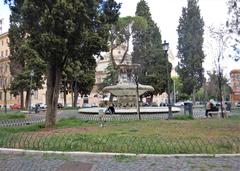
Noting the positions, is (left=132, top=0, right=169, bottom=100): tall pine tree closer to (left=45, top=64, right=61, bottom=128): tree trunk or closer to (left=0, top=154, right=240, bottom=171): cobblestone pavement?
(left=45, top=64, right=61, bottom=128): tree trunk

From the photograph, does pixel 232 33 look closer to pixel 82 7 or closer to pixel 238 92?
pixel 82 7

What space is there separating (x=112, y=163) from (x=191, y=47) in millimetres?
61804

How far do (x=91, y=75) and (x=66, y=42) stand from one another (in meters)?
47.8

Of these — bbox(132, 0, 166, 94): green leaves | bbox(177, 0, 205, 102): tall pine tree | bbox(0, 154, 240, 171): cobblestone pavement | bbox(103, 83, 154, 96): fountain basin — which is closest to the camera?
bbox(0, 154, 240, 171): cobblestone pavement

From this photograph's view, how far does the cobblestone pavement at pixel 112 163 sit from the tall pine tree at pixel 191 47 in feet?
198

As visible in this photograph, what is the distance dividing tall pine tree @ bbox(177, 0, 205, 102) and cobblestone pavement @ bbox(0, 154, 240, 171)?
60489 mm

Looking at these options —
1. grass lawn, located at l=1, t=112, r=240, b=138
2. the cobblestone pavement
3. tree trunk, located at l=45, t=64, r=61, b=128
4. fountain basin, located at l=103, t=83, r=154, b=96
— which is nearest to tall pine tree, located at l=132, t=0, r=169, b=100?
fountain basin, located at l=103, t=83, r=154, b=96

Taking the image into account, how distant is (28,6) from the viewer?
1741cm

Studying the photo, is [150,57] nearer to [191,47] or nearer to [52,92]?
[191,47]

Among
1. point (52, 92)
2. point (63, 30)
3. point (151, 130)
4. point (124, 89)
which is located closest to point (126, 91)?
point (124, 89)

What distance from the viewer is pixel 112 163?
929 cm

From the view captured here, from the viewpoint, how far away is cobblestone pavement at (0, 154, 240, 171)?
870cm

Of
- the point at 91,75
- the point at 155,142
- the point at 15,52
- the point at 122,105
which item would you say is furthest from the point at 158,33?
the point at 155,142

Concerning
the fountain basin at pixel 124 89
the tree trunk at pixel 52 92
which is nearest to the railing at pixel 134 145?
the tree trunk at pixel 52 92
